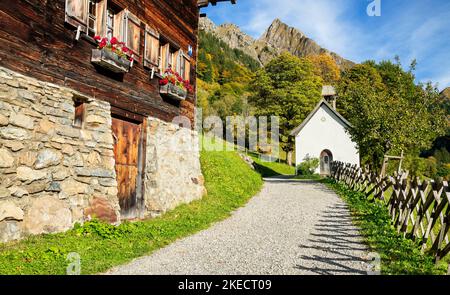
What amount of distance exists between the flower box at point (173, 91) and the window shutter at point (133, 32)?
1619 mm

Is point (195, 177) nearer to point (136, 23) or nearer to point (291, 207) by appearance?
point (291, 207)

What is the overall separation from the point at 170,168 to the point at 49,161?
5.16 meters

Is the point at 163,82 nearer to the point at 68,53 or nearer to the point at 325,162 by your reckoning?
the point at 68,53

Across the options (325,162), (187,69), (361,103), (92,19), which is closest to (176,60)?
(187,69)

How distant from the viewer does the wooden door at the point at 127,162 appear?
9.73 metres

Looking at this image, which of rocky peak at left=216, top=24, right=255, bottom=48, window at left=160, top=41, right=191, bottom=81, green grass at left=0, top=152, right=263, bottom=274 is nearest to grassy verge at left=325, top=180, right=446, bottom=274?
green grass at left=0, top=152, right=263, bottom=274

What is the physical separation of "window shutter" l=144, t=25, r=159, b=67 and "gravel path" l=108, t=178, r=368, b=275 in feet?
17.8

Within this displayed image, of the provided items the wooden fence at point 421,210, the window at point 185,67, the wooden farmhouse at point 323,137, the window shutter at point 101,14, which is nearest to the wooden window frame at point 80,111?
the window shutter at point 101,14

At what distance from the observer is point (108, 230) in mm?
7633

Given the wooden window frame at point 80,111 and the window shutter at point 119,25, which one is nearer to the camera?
the wooden window frame at point 80,111

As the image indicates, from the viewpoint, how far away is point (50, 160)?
723 cm

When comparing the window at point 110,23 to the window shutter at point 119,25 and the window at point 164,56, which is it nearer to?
the window shutter at point 119,25

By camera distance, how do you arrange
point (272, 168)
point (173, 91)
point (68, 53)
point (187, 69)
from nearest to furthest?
point (68, 53) → point (173, 91) → point (187, 69) → point (272, 168)

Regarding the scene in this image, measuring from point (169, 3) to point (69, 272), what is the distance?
31.8ft
